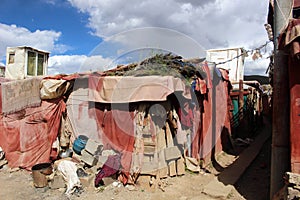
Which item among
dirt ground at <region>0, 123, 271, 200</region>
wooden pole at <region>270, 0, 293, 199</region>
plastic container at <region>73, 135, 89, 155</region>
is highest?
wooden pole at <region>270, 0, 293, 199</region>

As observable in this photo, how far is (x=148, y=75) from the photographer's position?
6117 mm

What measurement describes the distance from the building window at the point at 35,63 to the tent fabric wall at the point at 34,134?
563cm

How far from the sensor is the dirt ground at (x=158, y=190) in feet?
17.7

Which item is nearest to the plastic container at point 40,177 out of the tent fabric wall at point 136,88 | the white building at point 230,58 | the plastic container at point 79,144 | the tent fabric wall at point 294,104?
the plastic container at point 79,144

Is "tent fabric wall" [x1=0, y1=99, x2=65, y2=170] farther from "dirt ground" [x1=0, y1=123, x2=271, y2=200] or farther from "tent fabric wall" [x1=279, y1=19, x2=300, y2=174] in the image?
"tent fabric wall" [x1=279, y1=19, x2=300, y2=174]

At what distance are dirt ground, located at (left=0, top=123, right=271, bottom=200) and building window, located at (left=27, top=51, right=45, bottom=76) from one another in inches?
274

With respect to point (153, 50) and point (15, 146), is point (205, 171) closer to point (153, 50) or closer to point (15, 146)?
point (153, 50)

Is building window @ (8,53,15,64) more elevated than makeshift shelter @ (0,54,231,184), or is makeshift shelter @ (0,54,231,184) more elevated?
building window @ (8,53,15,64)

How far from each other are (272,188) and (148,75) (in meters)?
3.74

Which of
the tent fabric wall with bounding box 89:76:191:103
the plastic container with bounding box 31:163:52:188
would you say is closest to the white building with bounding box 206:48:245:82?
the tent fabric wall with bounding box 89:76:191:103

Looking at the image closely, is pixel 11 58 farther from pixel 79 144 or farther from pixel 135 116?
pixel 135 116

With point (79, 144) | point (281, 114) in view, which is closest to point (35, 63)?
point (79, 144)

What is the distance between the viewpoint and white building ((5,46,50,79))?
1187cm

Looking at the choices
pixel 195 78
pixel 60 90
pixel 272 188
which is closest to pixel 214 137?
pixel 195 78
